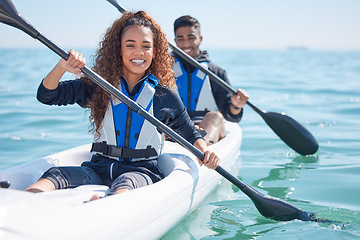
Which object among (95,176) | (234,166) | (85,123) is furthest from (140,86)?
(85,123)

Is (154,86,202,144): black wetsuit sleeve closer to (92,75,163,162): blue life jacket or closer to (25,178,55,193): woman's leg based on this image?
(92,75,163,162): blue life jacket

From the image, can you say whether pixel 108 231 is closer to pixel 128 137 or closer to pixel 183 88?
pixel 128 137

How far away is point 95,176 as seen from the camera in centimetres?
232

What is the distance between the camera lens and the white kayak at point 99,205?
1.54 meters

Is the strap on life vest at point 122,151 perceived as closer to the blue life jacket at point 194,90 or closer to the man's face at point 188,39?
the blue life jacket at point 194,90

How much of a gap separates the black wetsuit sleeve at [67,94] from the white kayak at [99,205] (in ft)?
1.31

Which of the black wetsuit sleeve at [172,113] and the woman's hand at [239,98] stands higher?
the woman's hand at [239,98]

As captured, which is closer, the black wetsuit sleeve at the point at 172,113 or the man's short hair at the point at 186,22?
the black wetsuit sleeve at the point at 172,113

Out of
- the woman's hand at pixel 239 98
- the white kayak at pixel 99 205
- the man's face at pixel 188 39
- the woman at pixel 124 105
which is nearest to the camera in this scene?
the white kayak at pixel 99 205

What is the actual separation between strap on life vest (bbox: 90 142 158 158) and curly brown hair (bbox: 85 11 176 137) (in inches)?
3.9

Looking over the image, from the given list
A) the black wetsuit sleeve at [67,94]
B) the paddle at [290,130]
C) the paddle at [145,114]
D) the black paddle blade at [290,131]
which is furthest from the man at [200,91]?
the black wetsuit sleeve at [67,94]

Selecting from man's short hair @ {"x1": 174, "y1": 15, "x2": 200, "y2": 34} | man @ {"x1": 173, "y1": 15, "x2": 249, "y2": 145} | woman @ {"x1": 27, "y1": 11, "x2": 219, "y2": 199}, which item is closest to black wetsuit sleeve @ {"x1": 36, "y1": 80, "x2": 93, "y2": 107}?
woman @ {"x1": 27, "y1": 11, "x2": 219, "y2": 199}

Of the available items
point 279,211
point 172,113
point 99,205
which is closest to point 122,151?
point 172,113

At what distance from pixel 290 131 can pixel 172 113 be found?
1795 millimetres
